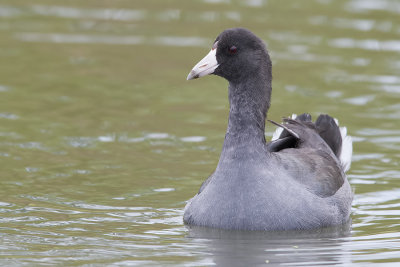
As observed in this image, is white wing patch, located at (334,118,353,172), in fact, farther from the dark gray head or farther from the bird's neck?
the dark gray head

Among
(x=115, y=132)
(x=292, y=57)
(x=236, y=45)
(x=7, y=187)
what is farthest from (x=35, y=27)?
(x=236, y=45)

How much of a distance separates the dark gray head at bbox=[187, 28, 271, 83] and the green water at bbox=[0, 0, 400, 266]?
153 cm

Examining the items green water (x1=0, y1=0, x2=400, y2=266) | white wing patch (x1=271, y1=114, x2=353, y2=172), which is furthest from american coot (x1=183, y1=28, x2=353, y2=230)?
white wing patch (x1=271, y1=114, x2=353, y2=172)

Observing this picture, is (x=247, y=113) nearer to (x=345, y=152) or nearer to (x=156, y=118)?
(x=345, y=152)

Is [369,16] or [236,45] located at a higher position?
[369,16]

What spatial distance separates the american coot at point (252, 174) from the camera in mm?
8406

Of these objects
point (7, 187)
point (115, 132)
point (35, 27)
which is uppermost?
point (35, 27)

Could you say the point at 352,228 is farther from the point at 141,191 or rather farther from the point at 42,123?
the point at 42,123

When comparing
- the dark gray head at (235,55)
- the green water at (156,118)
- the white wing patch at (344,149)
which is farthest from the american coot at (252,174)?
the white wing patch at (344,149)

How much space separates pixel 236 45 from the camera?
872cm

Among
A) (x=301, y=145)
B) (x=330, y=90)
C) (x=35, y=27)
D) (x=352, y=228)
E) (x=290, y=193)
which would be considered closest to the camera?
(x=290, y=193)

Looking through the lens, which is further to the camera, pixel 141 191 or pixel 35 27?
pixel 35 27

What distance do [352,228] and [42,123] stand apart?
16.5 feet

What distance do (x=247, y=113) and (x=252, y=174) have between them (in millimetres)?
606
